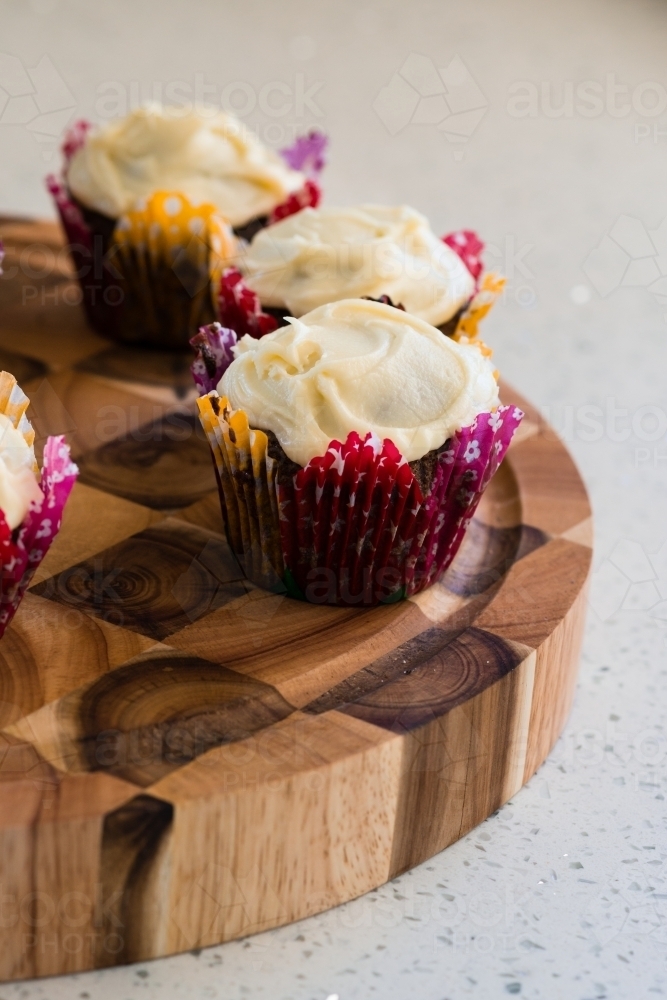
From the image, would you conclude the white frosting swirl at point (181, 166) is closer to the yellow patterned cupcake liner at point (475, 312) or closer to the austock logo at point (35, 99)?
the yellow patterned cupcake liner at point (475, 312)

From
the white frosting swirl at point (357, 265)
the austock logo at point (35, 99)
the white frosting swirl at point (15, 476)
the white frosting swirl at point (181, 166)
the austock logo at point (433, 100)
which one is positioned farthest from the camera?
the austock logo at point (433, 100)

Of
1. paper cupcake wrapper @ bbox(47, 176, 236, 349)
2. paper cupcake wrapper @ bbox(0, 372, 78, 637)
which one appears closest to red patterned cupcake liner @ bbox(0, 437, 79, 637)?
paper cupcake wrapper @ bbox(0, 372, 78, 637)

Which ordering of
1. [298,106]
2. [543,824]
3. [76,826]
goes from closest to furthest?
1. [76,826]
2. [543,824]
3. [298,106]

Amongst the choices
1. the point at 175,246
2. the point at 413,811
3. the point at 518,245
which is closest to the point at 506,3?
the point at 518,245

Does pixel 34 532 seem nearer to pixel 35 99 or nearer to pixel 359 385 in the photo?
pixel 359 385

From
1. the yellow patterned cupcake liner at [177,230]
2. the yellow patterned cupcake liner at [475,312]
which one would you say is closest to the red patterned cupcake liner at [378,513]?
the yellow patterned cupcake liner at [475,312]

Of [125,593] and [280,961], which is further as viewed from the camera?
[125,593]

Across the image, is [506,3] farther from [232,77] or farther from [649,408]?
[649,408]
